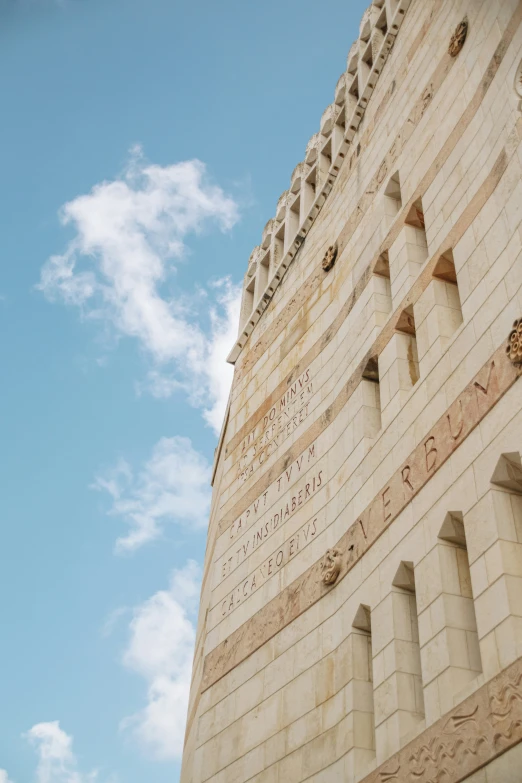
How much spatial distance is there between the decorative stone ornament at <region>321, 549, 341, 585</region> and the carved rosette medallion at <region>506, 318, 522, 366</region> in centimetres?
456

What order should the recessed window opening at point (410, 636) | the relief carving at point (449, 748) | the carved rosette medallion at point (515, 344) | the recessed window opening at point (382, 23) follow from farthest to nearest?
1. the recessed window opening at point (382, 23)
2. the recessed window opening at point (410, 636)
3. the carved rosette medallion at point (515, 344)
4. the relief carving at point (449, 748)

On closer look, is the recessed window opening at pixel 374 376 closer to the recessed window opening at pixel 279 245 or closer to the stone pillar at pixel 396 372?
the stone pillar at pixel 396 372

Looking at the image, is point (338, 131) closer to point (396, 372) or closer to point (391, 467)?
point (396, 372)

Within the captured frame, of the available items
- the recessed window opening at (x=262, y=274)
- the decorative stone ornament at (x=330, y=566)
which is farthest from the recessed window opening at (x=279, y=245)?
the decorative stone ornament at (x=330, y=566)

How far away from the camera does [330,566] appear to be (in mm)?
13250

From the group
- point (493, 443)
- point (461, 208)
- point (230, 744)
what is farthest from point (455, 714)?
point (461, 208)

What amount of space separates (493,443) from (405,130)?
27.6ft

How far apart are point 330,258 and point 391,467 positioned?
692 centimetres

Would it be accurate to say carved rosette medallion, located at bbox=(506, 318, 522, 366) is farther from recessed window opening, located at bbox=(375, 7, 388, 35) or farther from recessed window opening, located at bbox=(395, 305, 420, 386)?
recessed window opening, located at bbox=(375, 7, 388, 35)

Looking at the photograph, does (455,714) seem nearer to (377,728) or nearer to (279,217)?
(377,728)

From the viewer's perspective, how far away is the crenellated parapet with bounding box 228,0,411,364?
19.9 meters

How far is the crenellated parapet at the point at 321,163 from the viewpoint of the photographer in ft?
65.4

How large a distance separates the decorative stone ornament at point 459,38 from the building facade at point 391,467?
32mm

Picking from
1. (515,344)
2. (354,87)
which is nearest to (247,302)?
(354,87)
